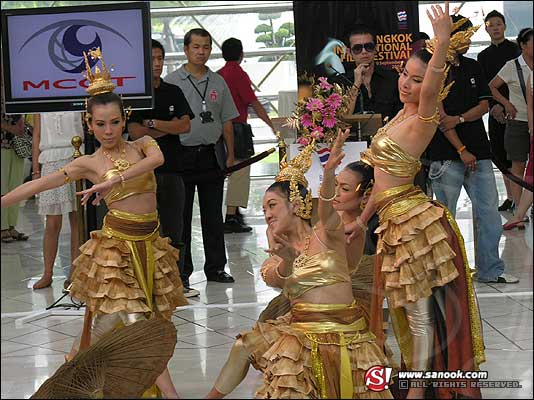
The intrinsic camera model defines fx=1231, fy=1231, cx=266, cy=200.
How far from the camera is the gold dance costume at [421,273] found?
3469 mm

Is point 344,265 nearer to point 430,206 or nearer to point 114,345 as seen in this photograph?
point 430,206

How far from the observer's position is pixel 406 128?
349 centimetres

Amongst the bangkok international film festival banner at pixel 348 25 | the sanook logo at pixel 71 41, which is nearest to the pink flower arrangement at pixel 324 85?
the bangkok international film festival banner at pixel 348 25

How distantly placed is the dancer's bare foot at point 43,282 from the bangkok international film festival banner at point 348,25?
49.9 inches

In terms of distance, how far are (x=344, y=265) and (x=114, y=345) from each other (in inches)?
26.1

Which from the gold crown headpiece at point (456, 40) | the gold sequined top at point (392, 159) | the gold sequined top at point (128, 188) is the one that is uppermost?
the gold crown headpiece at point (456, 40)

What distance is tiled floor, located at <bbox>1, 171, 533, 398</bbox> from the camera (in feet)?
10.7

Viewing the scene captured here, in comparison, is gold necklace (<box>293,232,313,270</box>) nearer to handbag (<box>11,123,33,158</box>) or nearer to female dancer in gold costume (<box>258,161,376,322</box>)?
female dancer in gold costume (<box>258,161,376,322</box>)

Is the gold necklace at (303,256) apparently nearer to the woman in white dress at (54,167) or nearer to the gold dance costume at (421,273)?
the gold dance costume at (421,273)

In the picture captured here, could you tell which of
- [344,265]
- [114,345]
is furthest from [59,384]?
[344,265]

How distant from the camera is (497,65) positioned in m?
4.54

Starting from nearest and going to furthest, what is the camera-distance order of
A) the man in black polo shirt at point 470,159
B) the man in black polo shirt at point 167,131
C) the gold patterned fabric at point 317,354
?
the gold patterned fabric at point 317,354, the man in black polo shirt at point 470,159, the man in black polo shirt at point 167,131

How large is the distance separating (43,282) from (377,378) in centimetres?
173

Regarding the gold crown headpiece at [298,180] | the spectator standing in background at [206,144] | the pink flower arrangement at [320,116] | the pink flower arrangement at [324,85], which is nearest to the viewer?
the gold crown headpiece at [298,180]
